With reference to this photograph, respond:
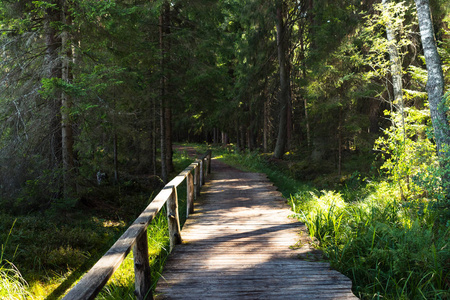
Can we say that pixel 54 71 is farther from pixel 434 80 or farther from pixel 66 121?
pixel 434 80

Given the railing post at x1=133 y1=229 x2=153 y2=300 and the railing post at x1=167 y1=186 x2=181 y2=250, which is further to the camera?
the railing post at x1=167 y1=186 x2=181 y2=250

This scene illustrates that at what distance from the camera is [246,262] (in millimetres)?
4414

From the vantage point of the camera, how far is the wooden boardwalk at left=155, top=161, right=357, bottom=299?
3.58m

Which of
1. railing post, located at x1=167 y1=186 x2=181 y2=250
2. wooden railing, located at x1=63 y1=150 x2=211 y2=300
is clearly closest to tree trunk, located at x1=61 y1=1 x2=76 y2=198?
wooden railing, located at x1=63 y1=150 x2=211 y2=300

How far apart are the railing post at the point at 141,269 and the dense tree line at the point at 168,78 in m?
5.08

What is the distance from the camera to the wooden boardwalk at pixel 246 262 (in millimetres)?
3578

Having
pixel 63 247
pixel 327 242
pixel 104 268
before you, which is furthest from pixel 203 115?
pixel 104 268

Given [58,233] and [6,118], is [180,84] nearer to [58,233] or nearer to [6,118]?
[6,118]

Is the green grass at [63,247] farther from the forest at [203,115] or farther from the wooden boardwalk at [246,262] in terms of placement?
the wooden boardwalk at [246,262]

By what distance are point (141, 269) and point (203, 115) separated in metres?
18.0

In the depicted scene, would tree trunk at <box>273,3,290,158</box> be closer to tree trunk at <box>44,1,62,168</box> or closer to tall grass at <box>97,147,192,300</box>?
tree trunk at <box>44,1,62,168</box>

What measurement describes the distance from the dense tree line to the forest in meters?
0.07

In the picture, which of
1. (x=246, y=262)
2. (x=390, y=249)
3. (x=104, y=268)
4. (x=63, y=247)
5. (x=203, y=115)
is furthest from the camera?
(x=203, y=115)

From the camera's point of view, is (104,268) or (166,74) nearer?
(104,268)
